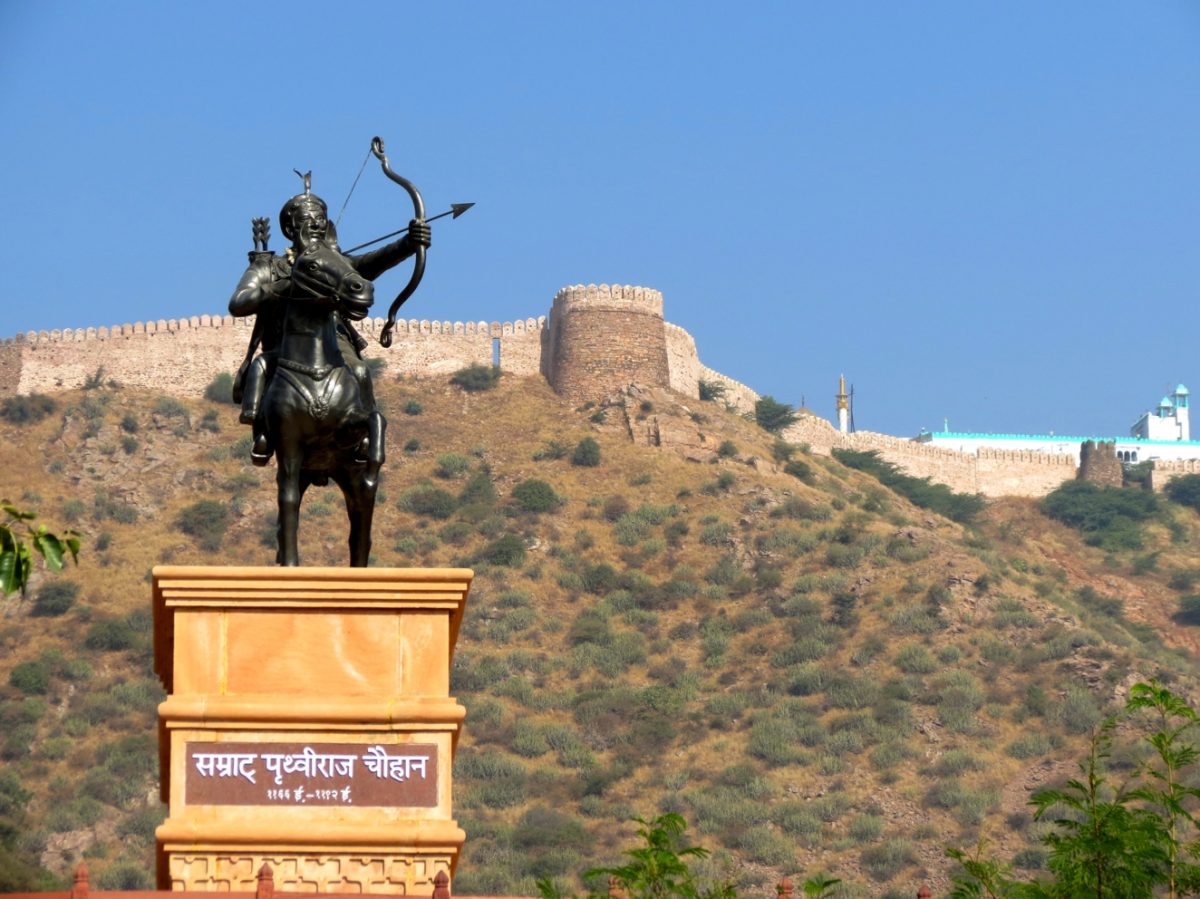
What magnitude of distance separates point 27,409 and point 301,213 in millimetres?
49293

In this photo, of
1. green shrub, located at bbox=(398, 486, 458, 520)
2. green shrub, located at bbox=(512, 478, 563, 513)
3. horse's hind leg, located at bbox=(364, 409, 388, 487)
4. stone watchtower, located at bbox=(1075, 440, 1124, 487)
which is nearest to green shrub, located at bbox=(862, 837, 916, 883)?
green shrub, located at bbox=(512, 478, 563, 513)

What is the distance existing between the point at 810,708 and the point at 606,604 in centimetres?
648

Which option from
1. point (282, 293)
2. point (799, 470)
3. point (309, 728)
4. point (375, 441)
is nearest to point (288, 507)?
point (375, 441)

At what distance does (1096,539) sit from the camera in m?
67.9

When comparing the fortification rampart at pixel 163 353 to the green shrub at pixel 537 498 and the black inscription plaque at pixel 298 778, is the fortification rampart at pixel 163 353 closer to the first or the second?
the green shrub at pixel 537 498

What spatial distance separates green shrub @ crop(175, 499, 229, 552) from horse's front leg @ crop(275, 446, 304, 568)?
42.4 meters

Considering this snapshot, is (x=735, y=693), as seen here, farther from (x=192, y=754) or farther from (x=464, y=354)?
(x=192, y=754)

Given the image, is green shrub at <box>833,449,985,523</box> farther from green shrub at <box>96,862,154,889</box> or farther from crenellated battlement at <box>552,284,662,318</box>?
green shrub at <box>96,862,154,889</box>

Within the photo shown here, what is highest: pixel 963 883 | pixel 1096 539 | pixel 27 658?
pixel 1096 539

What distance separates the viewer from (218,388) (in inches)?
2307

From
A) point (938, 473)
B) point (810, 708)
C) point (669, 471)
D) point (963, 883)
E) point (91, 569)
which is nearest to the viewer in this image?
point (963, 883)

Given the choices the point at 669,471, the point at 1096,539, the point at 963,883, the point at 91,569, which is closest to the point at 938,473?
the point at 1096,539

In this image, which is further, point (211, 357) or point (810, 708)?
point (211, 357)

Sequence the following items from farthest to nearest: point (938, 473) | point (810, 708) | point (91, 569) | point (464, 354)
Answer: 1. point (938, 473)
2. point (464, 354)
3. point (91, 569)
4. point (810, 708)
